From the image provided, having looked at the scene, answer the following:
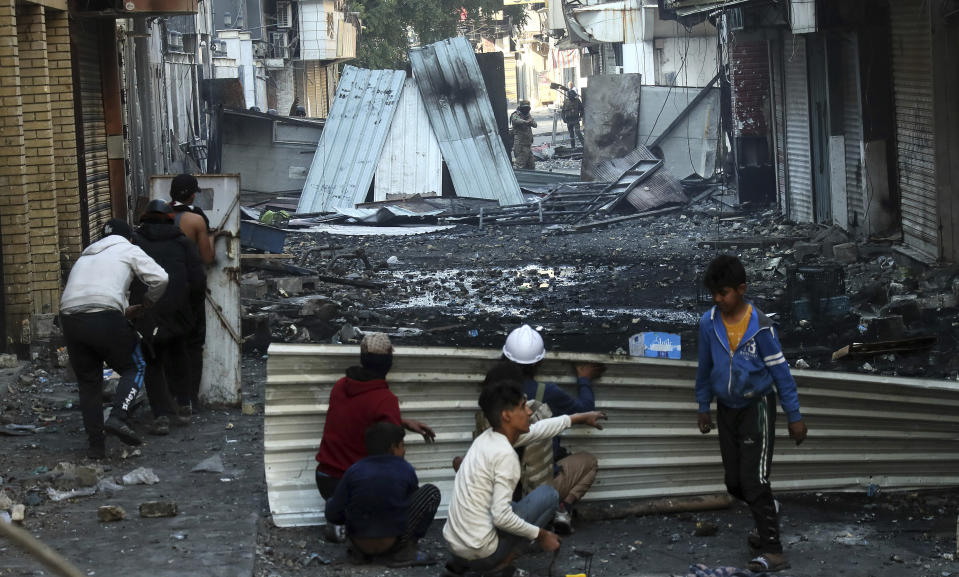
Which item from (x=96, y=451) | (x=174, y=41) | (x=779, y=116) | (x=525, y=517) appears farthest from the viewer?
(x=174, y=41)

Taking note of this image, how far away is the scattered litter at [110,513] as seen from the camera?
5645 millimetres

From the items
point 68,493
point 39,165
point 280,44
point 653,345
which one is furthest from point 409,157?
point 280,44

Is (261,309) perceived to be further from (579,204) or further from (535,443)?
(579,204)

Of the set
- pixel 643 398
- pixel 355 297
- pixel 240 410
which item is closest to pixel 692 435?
pixel 643 398

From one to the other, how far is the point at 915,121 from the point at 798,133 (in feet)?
16.5

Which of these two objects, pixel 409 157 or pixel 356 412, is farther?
pixel 409 157

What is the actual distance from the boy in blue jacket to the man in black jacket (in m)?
3.66

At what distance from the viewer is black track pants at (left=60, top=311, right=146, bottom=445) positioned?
661cm

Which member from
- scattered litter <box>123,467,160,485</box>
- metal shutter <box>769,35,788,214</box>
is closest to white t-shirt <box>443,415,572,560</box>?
scattered litter <box>123,467,160,485</box>

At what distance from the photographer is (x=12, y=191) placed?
372 inches

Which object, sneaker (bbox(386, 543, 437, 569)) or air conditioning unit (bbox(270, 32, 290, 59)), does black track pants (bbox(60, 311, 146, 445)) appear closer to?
sneaker (bbox(386, 543, 437, 569))

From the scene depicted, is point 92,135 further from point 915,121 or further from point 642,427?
point 642,427

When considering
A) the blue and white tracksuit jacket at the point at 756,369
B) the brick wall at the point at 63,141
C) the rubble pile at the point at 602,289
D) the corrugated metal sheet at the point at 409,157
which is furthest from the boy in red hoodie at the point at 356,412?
the corrugated metal sheet at the point at 409,157

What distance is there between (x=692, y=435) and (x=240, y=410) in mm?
3445
